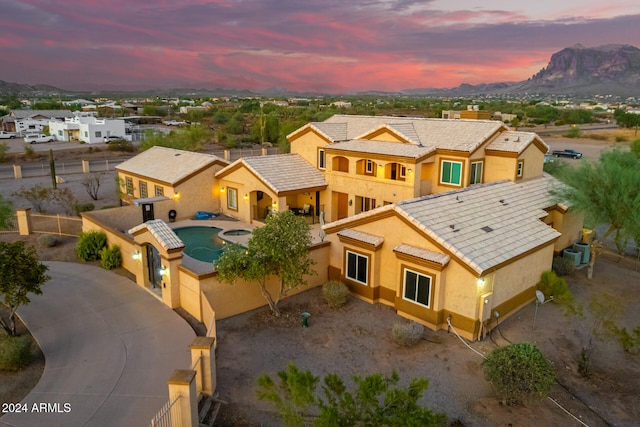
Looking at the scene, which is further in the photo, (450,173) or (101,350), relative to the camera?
(450,173)

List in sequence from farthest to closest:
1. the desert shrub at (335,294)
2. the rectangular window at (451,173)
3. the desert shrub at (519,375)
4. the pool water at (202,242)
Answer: the rectangular window at (451,173) < the pool water at (202,242) < the desert shrub at (335,294) < the desert shrub at (519,375)

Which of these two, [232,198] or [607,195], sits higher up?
[607,195]

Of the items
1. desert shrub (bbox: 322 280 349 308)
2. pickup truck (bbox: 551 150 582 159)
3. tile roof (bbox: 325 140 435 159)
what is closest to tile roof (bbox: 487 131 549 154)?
tile roof (bbox: 325 140 435 159)

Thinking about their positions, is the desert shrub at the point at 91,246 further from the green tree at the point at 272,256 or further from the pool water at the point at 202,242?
the green tree at the point at 272,256

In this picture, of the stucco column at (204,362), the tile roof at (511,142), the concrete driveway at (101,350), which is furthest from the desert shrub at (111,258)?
the tile roof at (511,142)

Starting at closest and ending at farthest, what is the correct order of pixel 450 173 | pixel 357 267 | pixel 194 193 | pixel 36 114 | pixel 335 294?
1. pixel 335 294
2. pixel 357 267
3. pixel 450 173
4. pixel 194 193
5. pixel 36 114

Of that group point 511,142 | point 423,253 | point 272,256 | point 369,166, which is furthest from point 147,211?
point 511,142

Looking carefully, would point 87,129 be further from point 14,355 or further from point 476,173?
point 14,355
